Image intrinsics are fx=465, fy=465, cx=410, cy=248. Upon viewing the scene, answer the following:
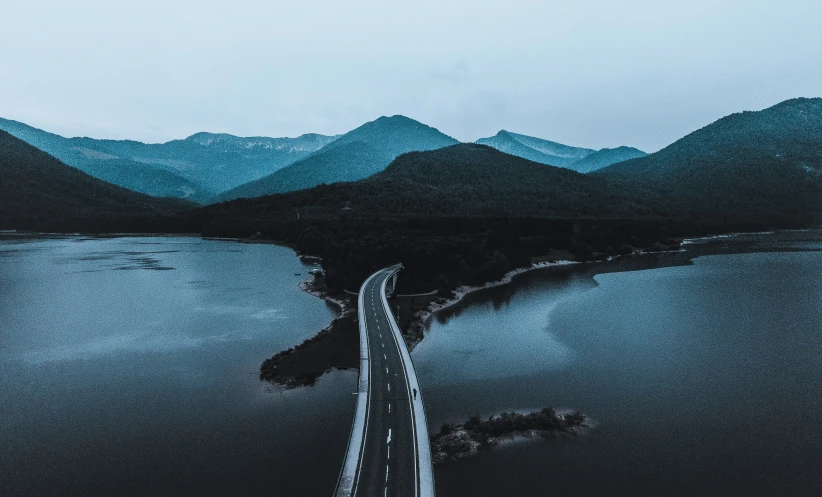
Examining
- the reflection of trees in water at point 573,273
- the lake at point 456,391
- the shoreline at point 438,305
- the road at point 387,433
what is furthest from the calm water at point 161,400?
the reflection of trees in water at point 573,273

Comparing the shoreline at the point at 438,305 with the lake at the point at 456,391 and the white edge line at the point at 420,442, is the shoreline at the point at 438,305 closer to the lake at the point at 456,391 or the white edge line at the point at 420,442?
the lake at the point at 456,391

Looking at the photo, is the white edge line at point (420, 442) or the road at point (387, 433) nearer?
the white edge line at point (420, 442)

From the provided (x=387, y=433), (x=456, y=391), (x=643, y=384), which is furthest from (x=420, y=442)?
(x=643, y=384)

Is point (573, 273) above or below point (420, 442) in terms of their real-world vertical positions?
above

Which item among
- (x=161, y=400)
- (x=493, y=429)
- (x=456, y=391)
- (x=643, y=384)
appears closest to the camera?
(x=493, y=429)

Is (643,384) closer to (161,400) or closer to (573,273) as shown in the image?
(161,400)

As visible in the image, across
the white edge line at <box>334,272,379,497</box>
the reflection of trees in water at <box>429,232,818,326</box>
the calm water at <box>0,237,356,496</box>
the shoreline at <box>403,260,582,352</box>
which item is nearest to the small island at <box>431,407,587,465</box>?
the white edge line at <box>334,272,379,497</box>

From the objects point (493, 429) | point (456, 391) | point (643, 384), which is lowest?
point (493, 429)
